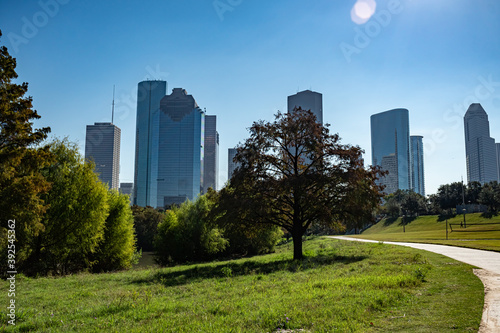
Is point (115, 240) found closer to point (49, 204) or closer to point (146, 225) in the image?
point (49, 204)

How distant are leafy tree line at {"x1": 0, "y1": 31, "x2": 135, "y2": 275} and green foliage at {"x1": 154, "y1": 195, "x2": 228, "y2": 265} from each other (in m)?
9.19

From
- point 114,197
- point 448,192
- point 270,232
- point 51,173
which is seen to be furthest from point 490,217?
point 51,173

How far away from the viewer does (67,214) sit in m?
25.4

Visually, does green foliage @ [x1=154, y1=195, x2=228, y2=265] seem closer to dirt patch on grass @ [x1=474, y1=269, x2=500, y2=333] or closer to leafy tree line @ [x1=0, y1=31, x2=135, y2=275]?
leafy tree line @ [x1=0, y1=31, x2=135, y2=275]

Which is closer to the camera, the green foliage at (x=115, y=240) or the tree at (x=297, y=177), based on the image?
the tree at (x=297, y=177)

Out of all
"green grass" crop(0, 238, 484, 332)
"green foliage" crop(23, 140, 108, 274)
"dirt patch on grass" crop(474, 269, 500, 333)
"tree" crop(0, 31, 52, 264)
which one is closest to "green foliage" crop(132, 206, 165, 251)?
"green foliage" crop(23, 140, 108, 274)

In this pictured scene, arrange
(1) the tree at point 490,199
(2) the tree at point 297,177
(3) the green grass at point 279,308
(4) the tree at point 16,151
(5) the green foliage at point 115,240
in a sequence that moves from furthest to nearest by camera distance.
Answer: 1. (1) the tree at point 490,199
2. (5) the green foliage at point 115,240
3. (2) the tree at point 297,177
4. (4) the tree at point 16,151
5. (3) the green grass at point 279,308

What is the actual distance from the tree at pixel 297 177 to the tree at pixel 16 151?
11.2 meters

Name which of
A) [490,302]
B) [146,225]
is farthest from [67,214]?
[146,225]

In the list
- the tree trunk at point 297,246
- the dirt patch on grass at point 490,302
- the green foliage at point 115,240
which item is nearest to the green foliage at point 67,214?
the green foliage at point 115,240

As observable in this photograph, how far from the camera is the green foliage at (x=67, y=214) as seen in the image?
82.2 feet

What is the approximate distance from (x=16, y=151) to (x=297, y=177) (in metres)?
15.6

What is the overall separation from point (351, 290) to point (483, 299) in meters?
3.34

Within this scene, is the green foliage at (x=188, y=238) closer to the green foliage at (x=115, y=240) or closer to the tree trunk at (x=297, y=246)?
the green foliage at (x=115, y=240)
